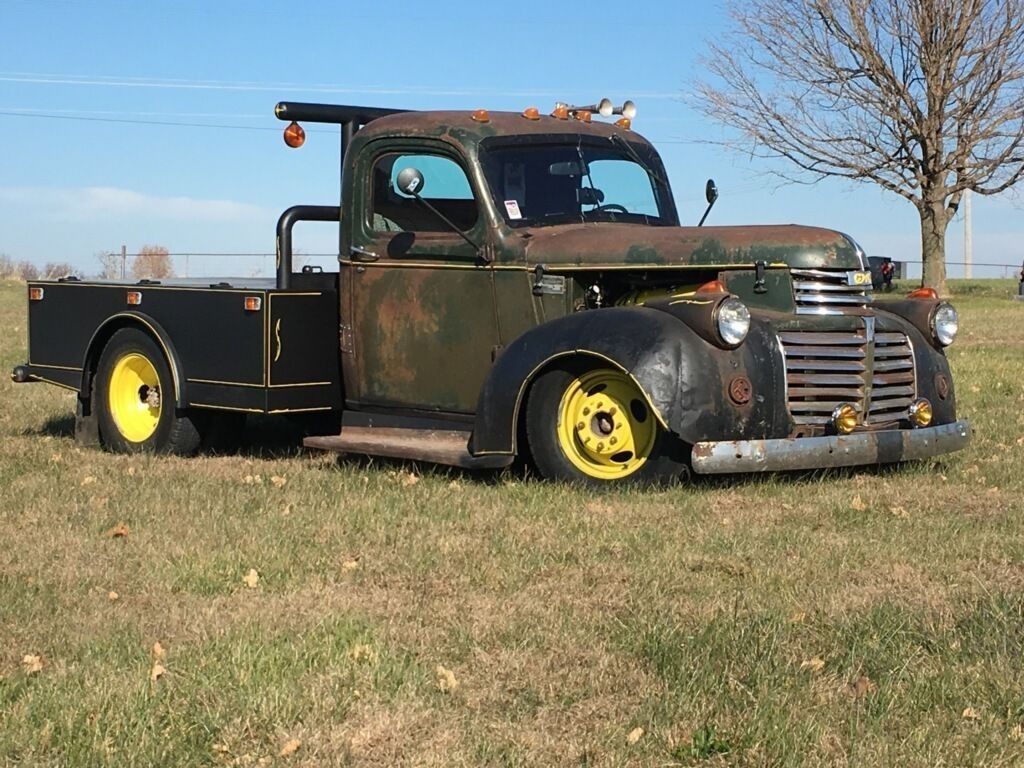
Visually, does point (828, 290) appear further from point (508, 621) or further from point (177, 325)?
point (177, 325)

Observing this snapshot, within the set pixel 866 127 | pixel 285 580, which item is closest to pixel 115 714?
pixel 285 580

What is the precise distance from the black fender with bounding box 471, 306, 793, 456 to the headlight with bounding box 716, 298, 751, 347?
0.27 ft

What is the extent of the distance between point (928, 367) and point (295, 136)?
436 centimetres

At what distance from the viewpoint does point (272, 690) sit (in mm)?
4559

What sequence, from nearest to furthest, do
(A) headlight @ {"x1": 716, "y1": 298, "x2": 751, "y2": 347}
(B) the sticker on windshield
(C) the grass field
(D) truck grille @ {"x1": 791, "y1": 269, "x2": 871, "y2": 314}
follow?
(C) the grass field < (A) headlight @ {"x1": 716, "y1": 298, "x2": 751, "y2": 347} < (D) truck grille @ {"x1": 791, "y1": 269, "x2": 871, "y2": 314} < (B) the sticker on windshield

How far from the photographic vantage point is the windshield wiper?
9.62 m

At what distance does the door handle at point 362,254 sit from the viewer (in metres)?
9.17

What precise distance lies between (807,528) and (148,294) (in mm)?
4877

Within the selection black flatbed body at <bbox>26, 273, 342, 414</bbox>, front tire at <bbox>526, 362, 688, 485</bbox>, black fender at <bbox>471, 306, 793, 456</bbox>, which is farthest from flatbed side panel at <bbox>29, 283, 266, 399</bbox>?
front tire at <bbox>526, 362, 688, 485</bbox>

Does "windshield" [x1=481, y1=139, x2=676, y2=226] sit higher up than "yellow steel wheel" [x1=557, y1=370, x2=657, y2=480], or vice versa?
"windshield" [x1=481, y1=139, x2=676, y2=226]

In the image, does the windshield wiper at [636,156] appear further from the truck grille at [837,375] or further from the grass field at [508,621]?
the grass field at [508,621]

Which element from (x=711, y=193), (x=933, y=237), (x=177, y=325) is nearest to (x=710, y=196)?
(x=711, y=193)

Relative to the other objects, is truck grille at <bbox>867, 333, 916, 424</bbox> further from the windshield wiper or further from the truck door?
the truck door

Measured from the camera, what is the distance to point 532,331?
27.0ft
